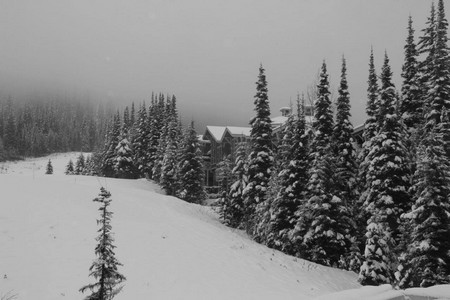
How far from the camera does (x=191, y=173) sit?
143 feet

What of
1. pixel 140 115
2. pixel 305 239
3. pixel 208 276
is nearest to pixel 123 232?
pixel 208 276

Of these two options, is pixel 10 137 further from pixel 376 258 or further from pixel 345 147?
pixel 376 258

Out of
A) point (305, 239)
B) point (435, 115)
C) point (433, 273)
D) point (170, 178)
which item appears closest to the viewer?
point (433, 273)

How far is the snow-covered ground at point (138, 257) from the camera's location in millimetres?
11258

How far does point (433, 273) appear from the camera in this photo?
49.9ft

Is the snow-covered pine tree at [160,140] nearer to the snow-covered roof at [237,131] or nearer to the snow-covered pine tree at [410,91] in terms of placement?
the snow-covered roof at [237,131]

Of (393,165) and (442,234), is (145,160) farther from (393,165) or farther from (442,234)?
(442,234)

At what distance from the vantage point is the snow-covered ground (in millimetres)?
11258

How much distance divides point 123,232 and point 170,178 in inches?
A: 1270

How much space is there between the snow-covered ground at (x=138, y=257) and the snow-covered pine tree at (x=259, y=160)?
38.3 ft

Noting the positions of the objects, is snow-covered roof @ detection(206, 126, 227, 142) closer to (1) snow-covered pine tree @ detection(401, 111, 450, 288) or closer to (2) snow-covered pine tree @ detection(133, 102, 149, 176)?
(2) snow-covered pine tree @ detection(133, 102, 149, 176)

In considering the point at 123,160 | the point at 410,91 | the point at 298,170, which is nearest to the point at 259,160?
the point at 298,170

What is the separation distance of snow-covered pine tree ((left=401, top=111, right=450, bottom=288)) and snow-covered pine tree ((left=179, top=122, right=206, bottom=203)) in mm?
29645

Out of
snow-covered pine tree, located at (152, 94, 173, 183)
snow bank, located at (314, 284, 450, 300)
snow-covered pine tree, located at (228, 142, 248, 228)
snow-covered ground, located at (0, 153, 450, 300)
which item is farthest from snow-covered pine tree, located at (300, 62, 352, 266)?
snow-covered pine tree, located at (152, 94, 173, 183)
